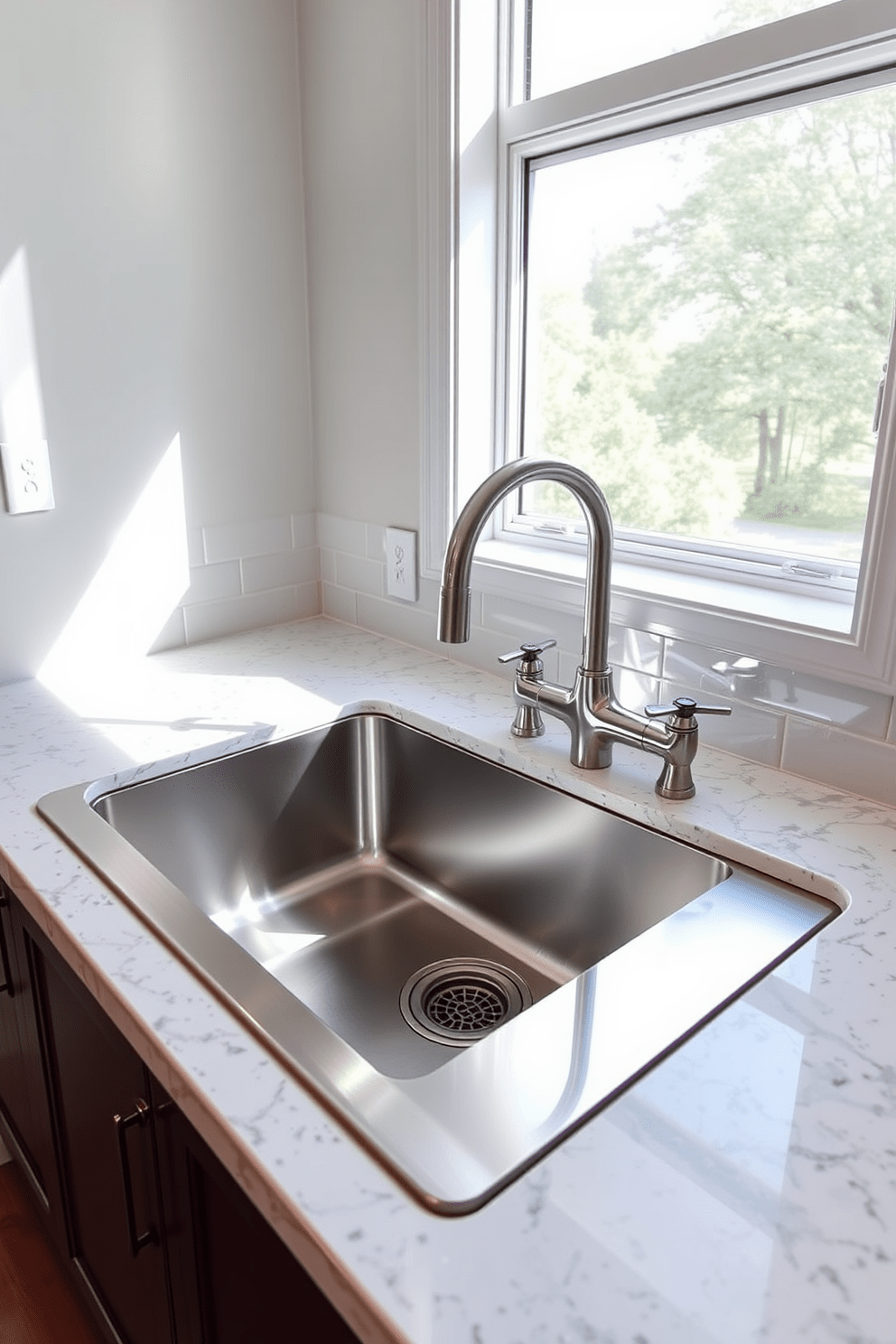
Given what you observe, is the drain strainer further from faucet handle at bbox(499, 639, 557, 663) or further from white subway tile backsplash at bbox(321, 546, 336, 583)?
white subway tile backsplash at bbox(321, 546, 336, 583)

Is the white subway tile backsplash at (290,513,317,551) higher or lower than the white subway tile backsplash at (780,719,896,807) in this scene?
higher

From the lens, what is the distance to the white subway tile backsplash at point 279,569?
179 cm

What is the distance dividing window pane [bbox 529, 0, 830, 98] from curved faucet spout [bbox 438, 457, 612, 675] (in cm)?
58

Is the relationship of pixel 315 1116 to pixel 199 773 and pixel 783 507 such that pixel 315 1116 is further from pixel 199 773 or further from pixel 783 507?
pixel 783 507

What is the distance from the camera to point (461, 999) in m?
1.12

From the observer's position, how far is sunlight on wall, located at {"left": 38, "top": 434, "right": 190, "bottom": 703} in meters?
1.58

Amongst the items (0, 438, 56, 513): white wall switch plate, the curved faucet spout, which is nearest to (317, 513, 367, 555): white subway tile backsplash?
(0, 438, 56, 513): white wall switch plate

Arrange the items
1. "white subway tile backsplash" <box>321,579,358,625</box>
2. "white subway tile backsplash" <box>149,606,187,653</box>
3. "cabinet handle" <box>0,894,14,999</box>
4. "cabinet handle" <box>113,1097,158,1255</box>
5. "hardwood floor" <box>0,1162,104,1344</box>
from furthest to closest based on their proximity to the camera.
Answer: "white subway tile backsplash" <box>321,579,358,625</box>
"white subway tile backsplash" <box>149,606,187,653</box>
"hardwood floor" <box>0,1162,104,1344</box>
"cabinet handle" <box>0,894,14,999</box>
"cabinet handle" <box>113,1097,158,1255</box>

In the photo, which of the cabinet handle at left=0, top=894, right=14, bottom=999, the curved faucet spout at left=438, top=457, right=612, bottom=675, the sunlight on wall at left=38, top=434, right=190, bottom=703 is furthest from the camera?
the sunlight on wall at left=38, top=434, right=190, bottom=703

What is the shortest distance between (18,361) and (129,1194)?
3.72 feet

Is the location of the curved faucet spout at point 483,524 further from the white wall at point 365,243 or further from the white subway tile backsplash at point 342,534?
the white subway tile backsplash at point 342,534

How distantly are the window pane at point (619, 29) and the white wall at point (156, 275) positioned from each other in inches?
19.3

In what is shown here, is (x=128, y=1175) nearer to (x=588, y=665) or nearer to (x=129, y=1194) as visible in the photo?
(x=129, y=1194)

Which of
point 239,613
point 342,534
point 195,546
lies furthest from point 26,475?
point 342,534
